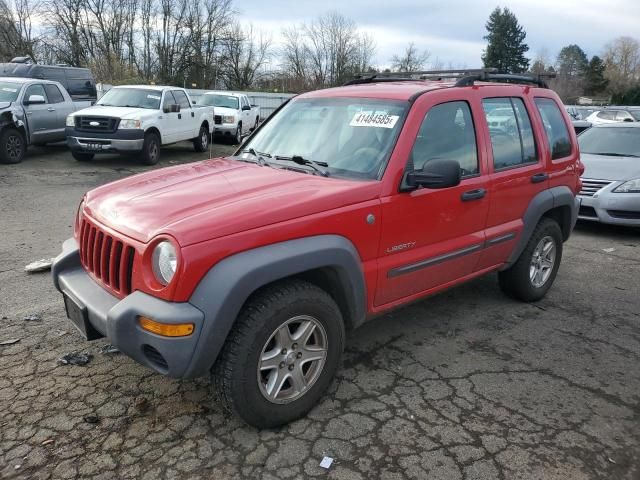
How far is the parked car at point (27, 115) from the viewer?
11.2m

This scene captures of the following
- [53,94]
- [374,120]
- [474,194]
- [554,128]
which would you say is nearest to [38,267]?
[374,120]

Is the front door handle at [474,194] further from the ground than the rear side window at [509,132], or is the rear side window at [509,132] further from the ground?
the rear side window at [509,132]

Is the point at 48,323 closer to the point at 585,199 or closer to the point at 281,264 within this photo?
the point at 281,264

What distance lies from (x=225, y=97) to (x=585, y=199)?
538 inches

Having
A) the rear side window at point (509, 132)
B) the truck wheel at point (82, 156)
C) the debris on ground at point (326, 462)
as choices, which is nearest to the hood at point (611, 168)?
the rear side window at point (509, 132)

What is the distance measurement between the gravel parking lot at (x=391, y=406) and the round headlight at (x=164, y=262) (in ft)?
2.73

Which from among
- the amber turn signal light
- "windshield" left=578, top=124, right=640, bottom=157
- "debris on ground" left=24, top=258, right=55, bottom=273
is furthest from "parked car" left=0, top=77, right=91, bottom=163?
"windshield" left=578, top=124, right=640, bottom=157

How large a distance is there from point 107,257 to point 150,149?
33.2ft

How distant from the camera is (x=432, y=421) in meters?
3.02

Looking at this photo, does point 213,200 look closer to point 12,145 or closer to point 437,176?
point 437,176

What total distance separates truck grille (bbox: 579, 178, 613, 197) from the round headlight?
683cm

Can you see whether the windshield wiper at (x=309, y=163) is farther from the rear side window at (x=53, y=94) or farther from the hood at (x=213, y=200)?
the rear side window at (x=53, y=94)

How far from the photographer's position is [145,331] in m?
2.51

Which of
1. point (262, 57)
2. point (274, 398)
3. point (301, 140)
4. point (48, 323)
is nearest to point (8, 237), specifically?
point (48, 323)
